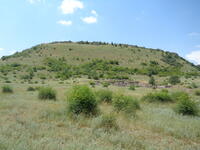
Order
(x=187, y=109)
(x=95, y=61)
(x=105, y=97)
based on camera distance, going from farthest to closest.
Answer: (x=95, y=61)
(x=105, y=97)
(x=187, y=109)

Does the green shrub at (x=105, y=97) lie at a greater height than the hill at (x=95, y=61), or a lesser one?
lesser

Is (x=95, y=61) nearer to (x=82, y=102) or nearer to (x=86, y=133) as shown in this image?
(x=82, y=102)

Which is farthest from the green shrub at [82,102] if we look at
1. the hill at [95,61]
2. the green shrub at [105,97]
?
the hill at [95,61]

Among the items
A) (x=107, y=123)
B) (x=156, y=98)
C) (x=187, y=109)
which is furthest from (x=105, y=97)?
(x=107, y=123)

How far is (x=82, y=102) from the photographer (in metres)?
9.71

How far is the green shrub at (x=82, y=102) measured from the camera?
9516 millimetres

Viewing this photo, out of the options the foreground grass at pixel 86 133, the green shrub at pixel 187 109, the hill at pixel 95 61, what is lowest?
the foreground grass at pixel 86 133

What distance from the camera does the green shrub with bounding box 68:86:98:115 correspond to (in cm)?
952

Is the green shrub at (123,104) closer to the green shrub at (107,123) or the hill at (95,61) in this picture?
the green shrub at (107,123)

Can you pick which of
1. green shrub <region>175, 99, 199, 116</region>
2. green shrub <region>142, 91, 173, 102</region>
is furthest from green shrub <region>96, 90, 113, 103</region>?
green shrub <region>175, 99, 199, 116</region>

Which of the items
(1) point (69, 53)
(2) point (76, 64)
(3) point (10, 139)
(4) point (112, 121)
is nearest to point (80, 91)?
(4) point (112, 121)

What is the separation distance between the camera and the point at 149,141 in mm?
6441

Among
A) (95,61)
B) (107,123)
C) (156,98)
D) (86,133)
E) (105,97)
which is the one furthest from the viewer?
(95,61)

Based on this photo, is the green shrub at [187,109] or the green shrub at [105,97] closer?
the green shrub at [187,109]
